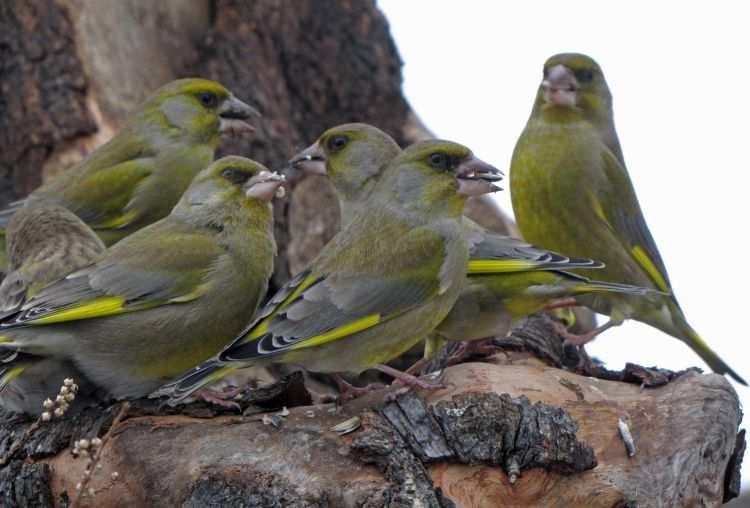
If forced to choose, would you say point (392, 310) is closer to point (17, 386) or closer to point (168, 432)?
point (168, 432)

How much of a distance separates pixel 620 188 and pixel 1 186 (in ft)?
13.2

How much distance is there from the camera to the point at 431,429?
186 inches

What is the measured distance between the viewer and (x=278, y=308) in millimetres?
4992

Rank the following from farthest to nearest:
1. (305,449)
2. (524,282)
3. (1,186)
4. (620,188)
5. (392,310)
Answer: (1,186)
(620,188)
(524,282)
(392,310)
(305,449)

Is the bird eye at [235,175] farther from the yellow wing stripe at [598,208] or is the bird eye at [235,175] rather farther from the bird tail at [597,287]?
the yellow wing stripe at [598,208]

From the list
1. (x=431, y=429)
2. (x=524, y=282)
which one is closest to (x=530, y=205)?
(x=524, y=282)

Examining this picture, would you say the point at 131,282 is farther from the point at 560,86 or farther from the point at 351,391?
the point at 560,86

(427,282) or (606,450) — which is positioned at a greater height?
(427,282)

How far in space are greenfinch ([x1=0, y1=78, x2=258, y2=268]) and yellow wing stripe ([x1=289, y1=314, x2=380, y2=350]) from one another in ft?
6.95

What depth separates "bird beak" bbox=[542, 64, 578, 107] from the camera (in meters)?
6.46

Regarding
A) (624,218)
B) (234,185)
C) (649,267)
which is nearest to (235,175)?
(234,185)

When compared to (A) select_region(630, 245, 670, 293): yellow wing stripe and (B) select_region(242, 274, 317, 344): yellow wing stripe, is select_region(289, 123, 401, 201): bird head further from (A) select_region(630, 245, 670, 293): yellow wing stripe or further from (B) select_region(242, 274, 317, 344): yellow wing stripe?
(A) select_region(630, 245, 670, 293): yellow wing stripe

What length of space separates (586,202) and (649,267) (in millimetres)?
456

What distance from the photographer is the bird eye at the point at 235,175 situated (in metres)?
5.80
